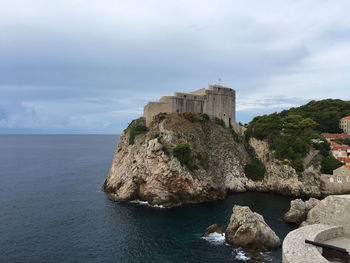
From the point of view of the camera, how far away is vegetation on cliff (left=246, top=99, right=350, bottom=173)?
45600 mm

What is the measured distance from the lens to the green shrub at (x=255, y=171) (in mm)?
46938

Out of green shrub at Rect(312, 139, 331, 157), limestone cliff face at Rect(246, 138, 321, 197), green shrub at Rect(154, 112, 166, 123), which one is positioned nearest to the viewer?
limestone cliff face at Rect(246, 138, 321, 197)

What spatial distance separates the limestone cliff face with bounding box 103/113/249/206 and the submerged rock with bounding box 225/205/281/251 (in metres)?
13.6

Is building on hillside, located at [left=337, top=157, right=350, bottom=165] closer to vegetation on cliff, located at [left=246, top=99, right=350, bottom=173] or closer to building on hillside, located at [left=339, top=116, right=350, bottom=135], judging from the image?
vegetation on cliff, located at [left=246, top=99, right=350, bottom=173]

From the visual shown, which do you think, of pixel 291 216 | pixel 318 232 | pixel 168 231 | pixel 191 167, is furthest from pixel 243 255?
pixel 191 167

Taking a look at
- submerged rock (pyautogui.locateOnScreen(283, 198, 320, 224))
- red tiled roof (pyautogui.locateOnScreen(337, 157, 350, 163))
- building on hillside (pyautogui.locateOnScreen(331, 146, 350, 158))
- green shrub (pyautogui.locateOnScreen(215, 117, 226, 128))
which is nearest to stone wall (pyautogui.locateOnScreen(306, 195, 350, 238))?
submerged rock (pyautogui.locateOnScreen(283, 198, 320, 224))

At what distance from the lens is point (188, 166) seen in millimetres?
39531

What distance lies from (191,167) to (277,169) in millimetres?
17621

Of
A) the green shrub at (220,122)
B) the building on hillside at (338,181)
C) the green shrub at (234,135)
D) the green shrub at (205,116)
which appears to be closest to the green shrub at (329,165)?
the building on hillside at (338,181)

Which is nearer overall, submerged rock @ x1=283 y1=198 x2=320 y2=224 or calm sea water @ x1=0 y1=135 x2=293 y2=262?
calm sea water @ x1=0 y1=135 x2=293 y2=262

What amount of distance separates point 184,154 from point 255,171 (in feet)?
54.6

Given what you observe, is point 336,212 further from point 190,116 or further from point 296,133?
point 296,133

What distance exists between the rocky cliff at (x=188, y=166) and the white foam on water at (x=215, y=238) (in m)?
11.4

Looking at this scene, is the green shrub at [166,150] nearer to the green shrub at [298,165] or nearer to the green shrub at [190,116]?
the green shrub at [190,116]
